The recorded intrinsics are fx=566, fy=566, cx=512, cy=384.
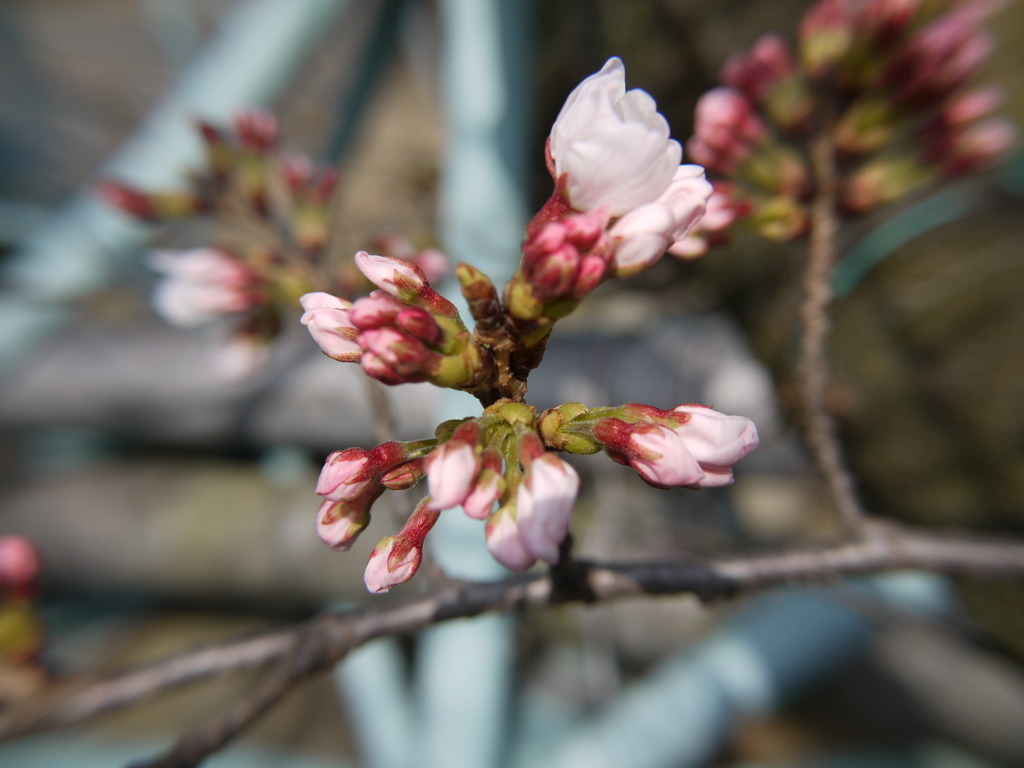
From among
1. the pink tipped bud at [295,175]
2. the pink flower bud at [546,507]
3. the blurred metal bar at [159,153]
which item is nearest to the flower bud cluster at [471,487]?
the pink flower bud at [546,507]

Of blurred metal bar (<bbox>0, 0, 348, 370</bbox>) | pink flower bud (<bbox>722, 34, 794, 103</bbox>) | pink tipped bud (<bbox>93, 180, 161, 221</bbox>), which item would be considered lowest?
pink flower bud (<bbox>722, 34, 794, 103</bbox>)

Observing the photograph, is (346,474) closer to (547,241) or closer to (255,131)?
(547,241)

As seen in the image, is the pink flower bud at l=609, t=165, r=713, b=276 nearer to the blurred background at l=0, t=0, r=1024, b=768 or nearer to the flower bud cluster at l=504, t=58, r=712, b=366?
the flower bud cluster at l=504, t=58, r=712, b=366

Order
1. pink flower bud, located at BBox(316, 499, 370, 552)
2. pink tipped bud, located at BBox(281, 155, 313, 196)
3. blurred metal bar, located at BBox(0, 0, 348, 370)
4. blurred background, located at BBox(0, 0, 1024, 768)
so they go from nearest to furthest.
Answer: pink flower bud, located at BBox(316, 499, 370, 552)
pink tipped bud, located at BBox(281, 155, 313, 196)
blurred background, located at BBox(0, 0, 1024, 768)
blurred metal bar, located at BBox(0, 0, 348, 370)

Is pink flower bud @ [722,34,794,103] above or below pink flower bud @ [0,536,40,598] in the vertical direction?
above

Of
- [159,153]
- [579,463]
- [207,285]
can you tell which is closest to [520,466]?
[207,285]

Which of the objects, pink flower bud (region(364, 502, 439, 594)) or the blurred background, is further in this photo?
the blurred background

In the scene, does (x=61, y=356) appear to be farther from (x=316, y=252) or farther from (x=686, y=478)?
(x=686, y=478)

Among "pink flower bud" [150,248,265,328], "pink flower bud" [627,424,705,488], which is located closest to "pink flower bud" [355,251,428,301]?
"pink flower bud" [627,424,705,488]
